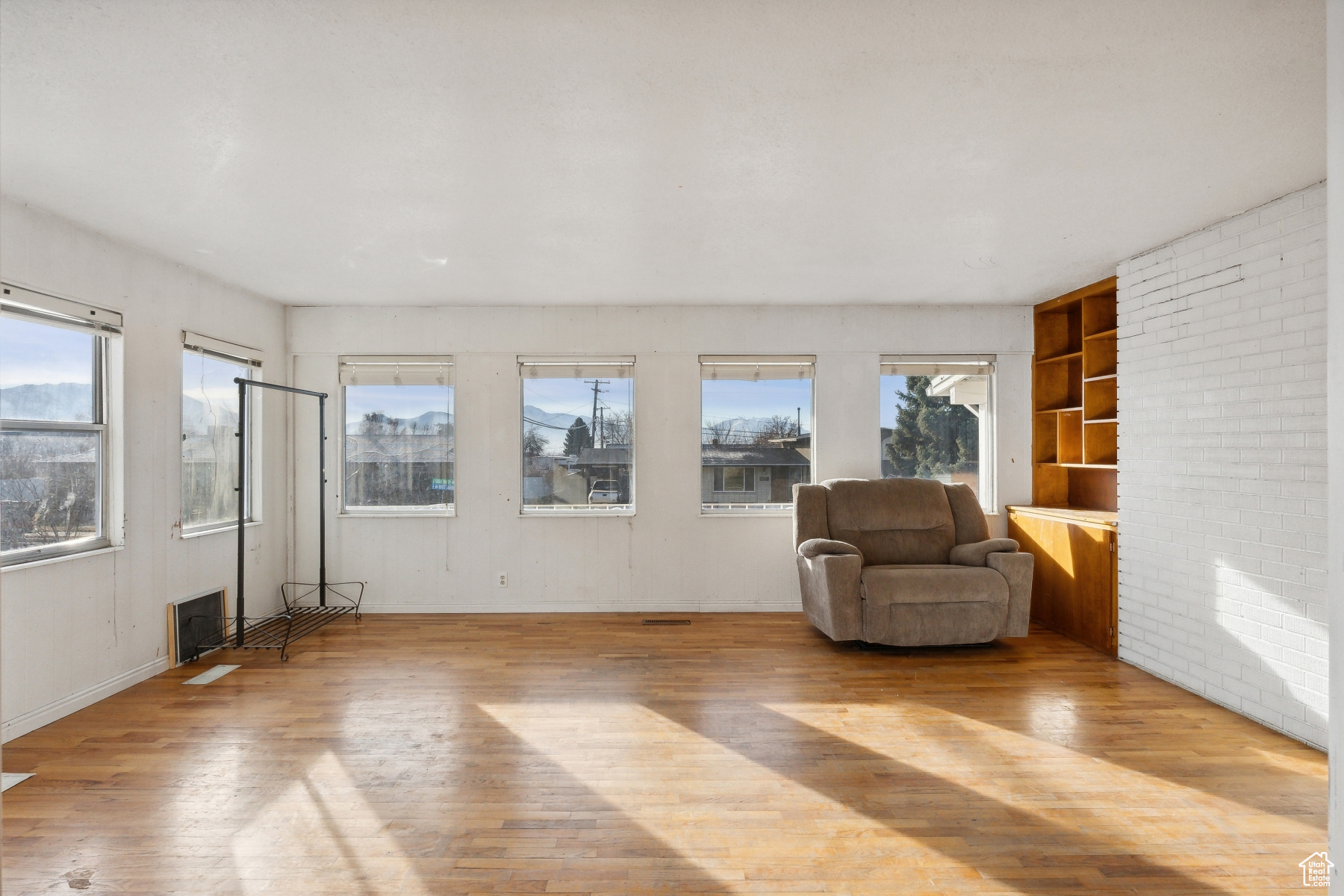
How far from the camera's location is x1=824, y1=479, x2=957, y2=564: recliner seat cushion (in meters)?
4.91

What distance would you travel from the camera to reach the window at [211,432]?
14.2 feet

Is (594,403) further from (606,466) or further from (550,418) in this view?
(606,466)

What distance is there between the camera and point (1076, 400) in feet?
17.7

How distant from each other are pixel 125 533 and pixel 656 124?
3.60 meters

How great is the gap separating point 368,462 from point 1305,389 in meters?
5.83

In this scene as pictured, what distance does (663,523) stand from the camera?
18.0 feet

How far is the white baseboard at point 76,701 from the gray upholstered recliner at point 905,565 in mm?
4012

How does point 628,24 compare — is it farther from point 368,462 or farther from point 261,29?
point 368,462

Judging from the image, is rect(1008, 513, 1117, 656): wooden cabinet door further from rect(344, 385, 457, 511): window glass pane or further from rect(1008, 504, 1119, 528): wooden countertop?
rect(344, 385, 457, 511): window glass pane

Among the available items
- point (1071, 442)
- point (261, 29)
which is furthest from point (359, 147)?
point (1071, 442)

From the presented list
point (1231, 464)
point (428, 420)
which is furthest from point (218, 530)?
point (1231, 464)

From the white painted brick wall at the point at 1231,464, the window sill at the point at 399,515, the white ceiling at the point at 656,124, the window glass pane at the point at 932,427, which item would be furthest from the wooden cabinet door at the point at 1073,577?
the window sill at the point at 399,515

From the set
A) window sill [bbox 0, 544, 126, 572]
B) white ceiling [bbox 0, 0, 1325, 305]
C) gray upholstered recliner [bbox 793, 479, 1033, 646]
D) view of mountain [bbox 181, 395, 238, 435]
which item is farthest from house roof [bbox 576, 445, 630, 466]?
window sill [bbox 0, 544, 126, 572]

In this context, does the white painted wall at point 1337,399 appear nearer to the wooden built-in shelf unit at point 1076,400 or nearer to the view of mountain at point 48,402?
the wooden built-in shelf unit at point 1076,400
